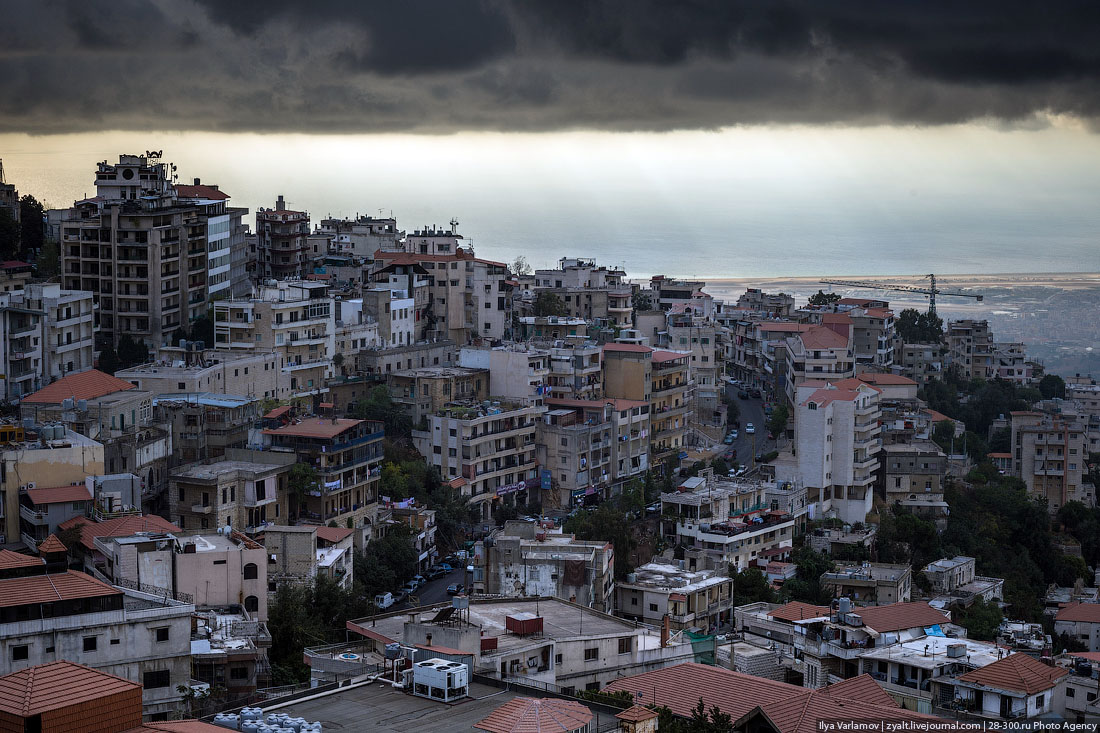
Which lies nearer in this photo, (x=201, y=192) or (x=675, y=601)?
(x=675, y=601)

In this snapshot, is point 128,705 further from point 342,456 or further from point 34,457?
point 342,456

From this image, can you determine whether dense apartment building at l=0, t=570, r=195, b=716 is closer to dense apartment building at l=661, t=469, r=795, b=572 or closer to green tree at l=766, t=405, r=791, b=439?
dense apartment building at l=661, t=469, r=795, b=572

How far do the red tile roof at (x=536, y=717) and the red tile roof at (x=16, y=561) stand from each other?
648 centimetres

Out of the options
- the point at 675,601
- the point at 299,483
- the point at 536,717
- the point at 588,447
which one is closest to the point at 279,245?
the point at 588,447

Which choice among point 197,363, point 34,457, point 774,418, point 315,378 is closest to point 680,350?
point 774,418

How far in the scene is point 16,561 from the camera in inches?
714

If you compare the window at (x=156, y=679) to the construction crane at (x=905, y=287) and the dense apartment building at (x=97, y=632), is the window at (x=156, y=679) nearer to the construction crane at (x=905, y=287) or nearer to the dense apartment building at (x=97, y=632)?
the dense apartment building at (x=97, y=632)

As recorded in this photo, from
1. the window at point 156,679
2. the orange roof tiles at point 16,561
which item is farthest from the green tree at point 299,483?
the window at point 156,679

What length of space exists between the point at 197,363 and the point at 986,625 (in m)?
15.3

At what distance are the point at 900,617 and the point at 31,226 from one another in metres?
27.3

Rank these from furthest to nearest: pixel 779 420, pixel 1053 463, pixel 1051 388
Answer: pixel 1051 388
pixel 1053 463
pixel 779 420

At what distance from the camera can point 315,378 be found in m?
34.1

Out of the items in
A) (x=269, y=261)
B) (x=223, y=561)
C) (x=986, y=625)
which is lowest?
(x=986, y=625)

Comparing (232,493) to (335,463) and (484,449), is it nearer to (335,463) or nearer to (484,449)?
(335,463)
